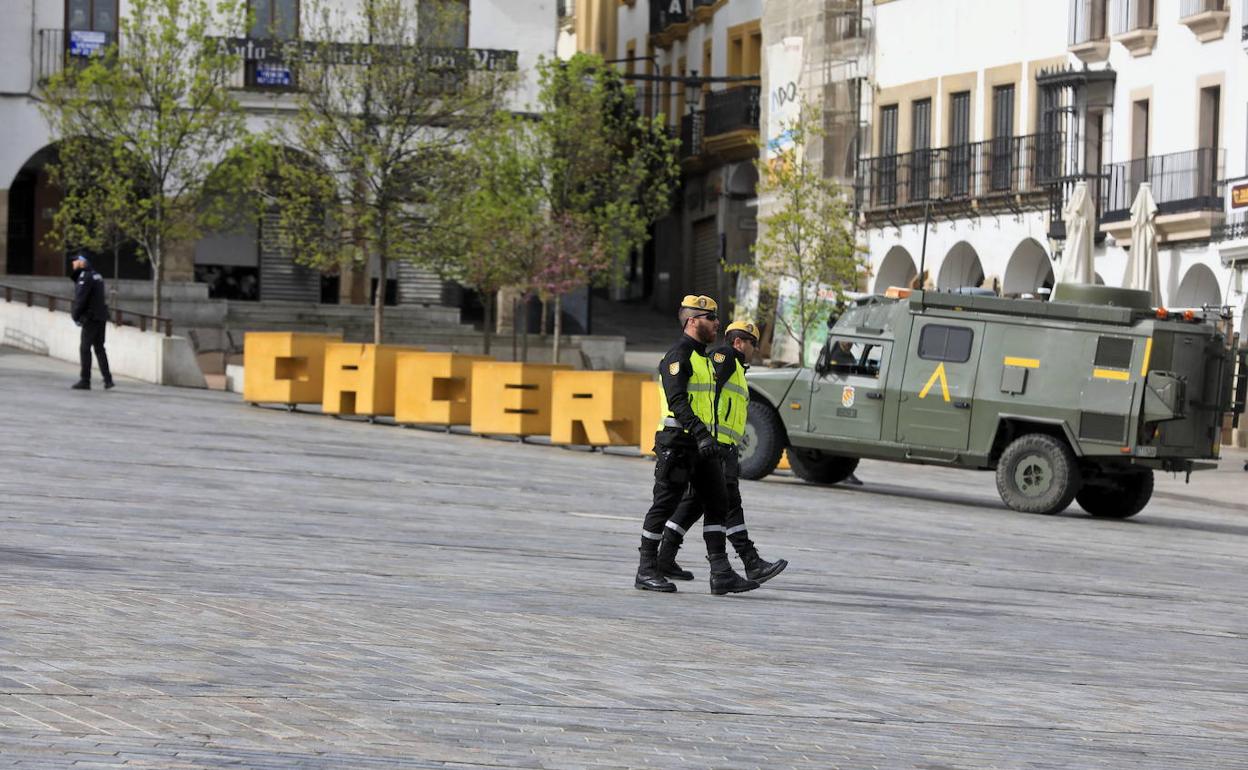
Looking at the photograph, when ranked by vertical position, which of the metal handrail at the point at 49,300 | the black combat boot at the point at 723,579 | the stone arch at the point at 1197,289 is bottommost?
the black combat boot at the point at 723,579

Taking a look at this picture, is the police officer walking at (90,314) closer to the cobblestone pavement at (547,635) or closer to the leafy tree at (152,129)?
the leafy tree at (152,129)

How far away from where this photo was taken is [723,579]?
44.1ft

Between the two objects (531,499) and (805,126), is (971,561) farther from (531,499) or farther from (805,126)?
(805,126)

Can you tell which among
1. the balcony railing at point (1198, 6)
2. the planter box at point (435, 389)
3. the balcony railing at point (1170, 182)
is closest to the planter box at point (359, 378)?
the planter box at point (435, 389)

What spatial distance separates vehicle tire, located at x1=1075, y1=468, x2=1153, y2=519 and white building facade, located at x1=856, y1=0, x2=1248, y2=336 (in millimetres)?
12255

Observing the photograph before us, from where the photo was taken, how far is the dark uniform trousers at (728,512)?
13.6 metres

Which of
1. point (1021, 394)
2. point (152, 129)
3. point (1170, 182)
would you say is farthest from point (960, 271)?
point (1021, 394)

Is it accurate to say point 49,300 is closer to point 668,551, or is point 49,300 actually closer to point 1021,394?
point 1021,394

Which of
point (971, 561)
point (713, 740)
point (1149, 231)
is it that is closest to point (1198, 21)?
point (1149, 231)

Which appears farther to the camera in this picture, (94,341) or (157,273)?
(157,273)

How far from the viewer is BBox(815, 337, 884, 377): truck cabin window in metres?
25.7

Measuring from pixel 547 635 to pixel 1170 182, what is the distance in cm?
2974

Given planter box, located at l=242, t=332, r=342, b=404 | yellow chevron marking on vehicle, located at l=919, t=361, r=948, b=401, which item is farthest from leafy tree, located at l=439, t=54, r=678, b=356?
yellow chevron marking on vehicle, located at l=919, t=361, r=948, b=401

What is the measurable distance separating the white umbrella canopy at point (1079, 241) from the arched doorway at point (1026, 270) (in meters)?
6.80
